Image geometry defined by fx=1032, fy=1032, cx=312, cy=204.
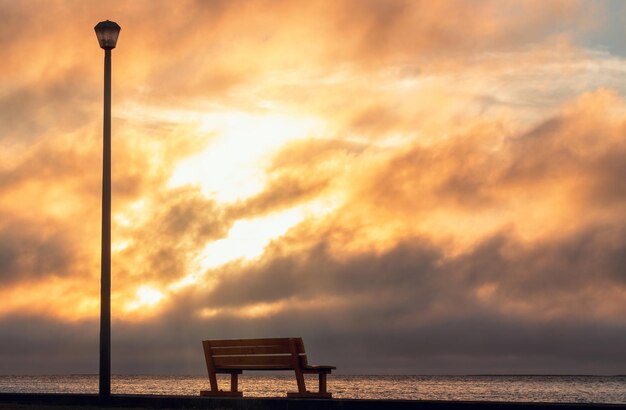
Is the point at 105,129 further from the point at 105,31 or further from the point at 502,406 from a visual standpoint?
the point at 502,406

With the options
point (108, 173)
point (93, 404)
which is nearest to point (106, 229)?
point (108, 173)

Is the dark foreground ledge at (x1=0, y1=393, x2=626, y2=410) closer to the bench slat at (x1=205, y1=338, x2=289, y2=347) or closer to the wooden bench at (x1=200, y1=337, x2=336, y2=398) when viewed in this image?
the wooden bench at (x1=200, y1=337, x2=336, y2=398)

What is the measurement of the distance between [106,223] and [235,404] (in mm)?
4273

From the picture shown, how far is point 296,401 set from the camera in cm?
1656

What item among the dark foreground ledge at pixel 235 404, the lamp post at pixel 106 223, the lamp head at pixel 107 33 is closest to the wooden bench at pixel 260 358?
the dark foreground ledge at pixel 235 404

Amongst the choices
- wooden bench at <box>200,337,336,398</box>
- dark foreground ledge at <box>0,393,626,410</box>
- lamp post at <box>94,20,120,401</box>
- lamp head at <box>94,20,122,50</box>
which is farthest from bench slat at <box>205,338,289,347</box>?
lamp head at <box>94,20,122,50</box>

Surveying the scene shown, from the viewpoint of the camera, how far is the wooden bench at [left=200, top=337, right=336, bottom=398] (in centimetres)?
1850

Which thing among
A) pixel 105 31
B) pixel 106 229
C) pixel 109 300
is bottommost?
pixel 109 300

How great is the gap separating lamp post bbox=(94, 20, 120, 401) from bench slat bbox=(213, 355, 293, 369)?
8.39ft

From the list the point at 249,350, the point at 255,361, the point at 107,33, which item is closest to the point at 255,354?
the point at 255,361

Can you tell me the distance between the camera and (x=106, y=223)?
1912cm

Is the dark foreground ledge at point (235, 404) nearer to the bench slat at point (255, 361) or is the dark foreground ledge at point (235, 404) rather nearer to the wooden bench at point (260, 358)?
the wooden bench at point (260, 358)

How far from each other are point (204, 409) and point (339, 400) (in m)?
2.96

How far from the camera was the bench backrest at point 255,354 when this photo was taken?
18.6m
